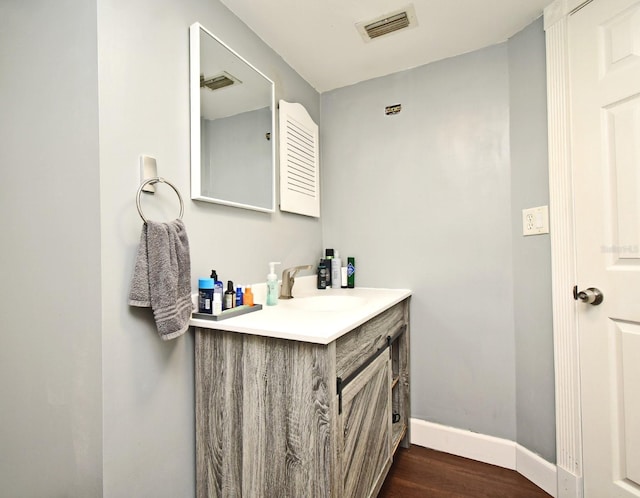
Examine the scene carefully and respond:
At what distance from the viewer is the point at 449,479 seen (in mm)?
1527

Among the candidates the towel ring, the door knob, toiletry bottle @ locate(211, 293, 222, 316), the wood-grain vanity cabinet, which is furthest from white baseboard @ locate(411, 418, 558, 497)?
the towel ring

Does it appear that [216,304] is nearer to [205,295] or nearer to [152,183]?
[205,295]

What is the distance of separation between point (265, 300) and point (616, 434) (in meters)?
1.50

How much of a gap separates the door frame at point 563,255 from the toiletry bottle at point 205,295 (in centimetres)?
145

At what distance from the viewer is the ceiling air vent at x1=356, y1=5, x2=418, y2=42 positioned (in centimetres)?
148

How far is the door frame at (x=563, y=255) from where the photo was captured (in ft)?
4.41

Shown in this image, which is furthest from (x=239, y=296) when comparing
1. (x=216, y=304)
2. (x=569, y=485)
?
(x=569, y=485)

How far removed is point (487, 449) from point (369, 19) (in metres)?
2.22

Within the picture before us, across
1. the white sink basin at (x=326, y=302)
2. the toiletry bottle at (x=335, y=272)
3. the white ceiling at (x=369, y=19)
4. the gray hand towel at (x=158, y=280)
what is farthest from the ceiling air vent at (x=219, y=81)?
the toiletry bottle at (x=335, y=272)

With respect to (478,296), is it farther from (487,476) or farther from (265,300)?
(265,300)

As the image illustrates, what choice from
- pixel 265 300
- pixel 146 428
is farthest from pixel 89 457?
pixel 265 300

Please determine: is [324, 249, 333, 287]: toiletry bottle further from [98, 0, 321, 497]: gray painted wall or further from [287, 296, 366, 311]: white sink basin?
[98, 0, 321, 497]: gray painted wall

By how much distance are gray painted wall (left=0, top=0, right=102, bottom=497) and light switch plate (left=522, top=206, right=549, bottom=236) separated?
5.74 feet

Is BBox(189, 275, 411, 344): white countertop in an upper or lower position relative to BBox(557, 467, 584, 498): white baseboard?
upper
